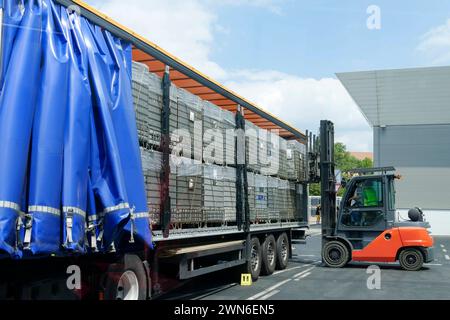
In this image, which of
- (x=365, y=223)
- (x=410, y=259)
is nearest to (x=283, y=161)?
(x=365, y=223)

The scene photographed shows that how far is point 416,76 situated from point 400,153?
247 inches

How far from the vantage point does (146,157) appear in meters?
6.33

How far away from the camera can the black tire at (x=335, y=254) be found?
1362cm

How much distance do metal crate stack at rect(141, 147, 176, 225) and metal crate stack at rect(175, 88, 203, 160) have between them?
642mm

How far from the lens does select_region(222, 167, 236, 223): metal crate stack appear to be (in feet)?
29.7

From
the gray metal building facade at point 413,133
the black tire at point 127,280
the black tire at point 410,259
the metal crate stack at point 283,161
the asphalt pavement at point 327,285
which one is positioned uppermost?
the gray metal building facade at point 413,133

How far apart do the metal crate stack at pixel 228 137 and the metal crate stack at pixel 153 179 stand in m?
2.55

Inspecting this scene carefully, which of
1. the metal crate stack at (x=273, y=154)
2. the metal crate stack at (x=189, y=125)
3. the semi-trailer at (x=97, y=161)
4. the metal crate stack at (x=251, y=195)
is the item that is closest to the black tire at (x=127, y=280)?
the semi-trailer at (x=97, y=161)

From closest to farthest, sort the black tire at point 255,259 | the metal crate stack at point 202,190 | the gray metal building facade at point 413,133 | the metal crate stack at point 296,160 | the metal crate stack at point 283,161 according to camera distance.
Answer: the metal crate stack at point 202,190 → the black tire at point 255,259 → the metal crate stack at point 283,161 → the metal crate stack at point 296,160 → the gray metal building facade at point 413,133

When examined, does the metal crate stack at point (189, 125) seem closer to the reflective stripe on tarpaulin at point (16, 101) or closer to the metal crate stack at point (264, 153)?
the metal crate stack at point (264, 153)

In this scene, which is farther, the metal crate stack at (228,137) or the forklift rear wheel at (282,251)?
the forklift rear wheel at (282,251)

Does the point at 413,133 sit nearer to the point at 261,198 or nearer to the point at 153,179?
the point at 261,198

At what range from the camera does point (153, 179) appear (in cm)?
652

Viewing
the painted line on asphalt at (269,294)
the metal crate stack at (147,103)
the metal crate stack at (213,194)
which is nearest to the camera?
the metal crate stack at (147,103)
